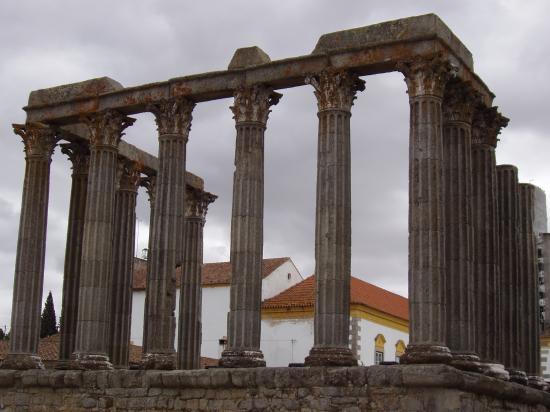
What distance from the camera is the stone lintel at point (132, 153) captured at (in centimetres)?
2945

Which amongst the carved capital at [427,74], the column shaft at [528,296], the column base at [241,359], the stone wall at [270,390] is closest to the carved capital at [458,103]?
the carved capital at [427,74]

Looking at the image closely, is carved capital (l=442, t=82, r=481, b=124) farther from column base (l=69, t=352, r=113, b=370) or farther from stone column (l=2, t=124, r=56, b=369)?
stone column (l=2, t=124, r=56, b=369)

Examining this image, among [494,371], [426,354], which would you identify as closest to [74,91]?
[426,354]

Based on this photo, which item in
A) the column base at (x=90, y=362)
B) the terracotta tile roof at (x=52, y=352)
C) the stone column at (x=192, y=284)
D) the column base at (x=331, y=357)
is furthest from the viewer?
the terracotta tile roof at (x=52, y=352)

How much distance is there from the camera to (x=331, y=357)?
73.2 ft

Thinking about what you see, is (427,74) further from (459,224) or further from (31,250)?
(31,250)

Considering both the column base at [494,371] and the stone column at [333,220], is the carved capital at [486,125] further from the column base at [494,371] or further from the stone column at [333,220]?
the column base at [494,371]

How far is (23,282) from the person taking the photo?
27.6m

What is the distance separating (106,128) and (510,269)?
11.6 meters

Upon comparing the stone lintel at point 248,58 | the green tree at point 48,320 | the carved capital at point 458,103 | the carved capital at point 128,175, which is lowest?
the green tree at point 48,320

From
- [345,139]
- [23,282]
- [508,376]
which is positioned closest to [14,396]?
[23,282]

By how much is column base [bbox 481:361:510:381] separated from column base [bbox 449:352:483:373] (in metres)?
0.40

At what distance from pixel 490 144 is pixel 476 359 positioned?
628cm

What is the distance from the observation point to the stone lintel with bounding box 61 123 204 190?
29.5 metres
